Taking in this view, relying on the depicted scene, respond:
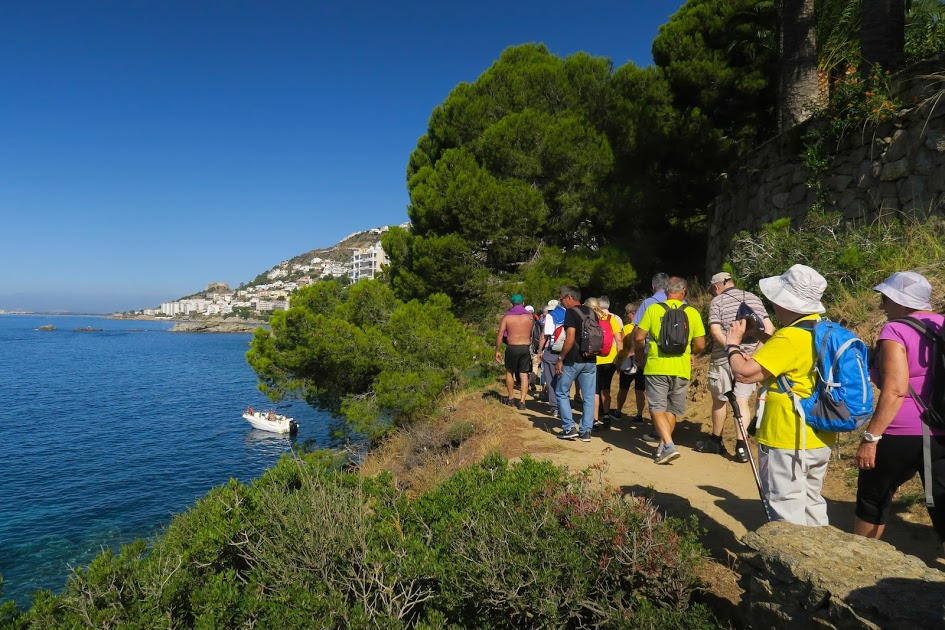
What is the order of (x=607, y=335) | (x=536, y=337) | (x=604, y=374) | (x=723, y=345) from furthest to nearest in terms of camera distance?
(x=536, y=337) < (x=604, y=374) < (x=607, y=335) < (x=723, y=345)

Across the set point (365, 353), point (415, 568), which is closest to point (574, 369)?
point (415, 568)

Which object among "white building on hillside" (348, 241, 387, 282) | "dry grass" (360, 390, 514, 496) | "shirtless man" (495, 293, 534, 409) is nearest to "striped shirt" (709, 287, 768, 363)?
Result: "dry grass" (360, 390, 514, 496)

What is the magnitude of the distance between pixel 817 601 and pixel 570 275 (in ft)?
35.3

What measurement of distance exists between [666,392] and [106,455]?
23.3 m

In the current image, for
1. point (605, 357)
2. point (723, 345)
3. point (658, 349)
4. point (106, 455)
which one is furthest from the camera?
point (106, 455)

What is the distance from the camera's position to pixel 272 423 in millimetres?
25266

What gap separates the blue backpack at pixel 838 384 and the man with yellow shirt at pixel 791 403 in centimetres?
5

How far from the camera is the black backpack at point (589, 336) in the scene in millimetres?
5738

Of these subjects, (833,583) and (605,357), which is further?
(605,357)

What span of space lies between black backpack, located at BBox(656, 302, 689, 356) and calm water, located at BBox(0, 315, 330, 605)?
4374mm

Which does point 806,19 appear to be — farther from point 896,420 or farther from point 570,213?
point 896,420

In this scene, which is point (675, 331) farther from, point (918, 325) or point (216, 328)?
point (216, 328)

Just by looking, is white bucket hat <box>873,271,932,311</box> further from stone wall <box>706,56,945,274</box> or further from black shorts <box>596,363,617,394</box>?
stone wall <box>706,56,945,274</box>

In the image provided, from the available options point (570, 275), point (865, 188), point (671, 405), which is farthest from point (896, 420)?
point (570, 275)
